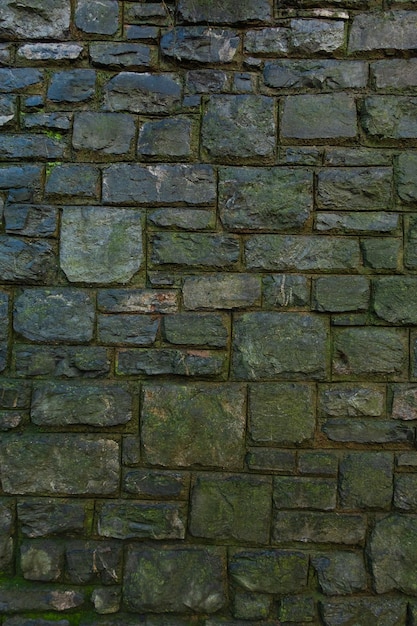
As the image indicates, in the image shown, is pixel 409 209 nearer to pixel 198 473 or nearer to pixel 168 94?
pixel 168 94

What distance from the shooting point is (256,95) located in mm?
2645

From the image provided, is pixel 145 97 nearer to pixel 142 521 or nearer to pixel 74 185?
pixel 74 185

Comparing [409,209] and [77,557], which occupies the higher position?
[409,209]

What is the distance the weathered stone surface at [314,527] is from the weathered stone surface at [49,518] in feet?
2.76

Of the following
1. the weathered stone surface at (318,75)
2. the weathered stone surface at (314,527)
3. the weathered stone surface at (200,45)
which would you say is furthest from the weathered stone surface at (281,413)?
the weathered stone surface at (200,45)

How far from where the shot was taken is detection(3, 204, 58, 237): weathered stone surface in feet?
8.55

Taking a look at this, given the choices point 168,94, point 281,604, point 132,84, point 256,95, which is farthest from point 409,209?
point 281,604

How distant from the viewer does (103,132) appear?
2.63m

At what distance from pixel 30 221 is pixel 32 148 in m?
0.34

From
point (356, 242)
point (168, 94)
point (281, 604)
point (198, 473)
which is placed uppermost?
point (168, 94)

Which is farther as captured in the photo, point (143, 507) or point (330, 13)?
point (330, 13)

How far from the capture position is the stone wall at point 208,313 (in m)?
2.49

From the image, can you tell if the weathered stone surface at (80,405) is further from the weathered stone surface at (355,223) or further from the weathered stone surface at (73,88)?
the weathered stone surface at (73,88)

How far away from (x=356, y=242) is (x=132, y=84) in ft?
4.03
